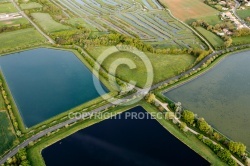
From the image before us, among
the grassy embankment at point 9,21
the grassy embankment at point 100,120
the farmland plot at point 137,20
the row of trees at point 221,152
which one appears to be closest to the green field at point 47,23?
the grassy embankment at point 9,21

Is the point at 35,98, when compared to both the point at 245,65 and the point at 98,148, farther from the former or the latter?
the point at 245,65

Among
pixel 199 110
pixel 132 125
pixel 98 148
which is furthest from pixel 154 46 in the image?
pixel 98 148

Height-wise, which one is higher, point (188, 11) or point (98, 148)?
point (188, 11)

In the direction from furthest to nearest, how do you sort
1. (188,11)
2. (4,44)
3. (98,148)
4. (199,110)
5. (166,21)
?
(188,11)
(166,21)
(4,44)
(199,110)
(98,148)

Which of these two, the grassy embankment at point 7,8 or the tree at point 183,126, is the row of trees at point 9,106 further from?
the grassy embankment at point 7,8

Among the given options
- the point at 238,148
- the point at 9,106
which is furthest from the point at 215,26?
the point at 9,106

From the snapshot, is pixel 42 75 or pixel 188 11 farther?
pixel 188 11

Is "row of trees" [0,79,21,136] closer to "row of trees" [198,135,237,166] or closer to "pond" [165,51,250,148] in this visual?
"pond" [165,51,250,148]

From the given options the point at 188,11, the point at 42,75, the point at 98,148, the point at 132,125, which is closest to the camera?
the point at 98,148
